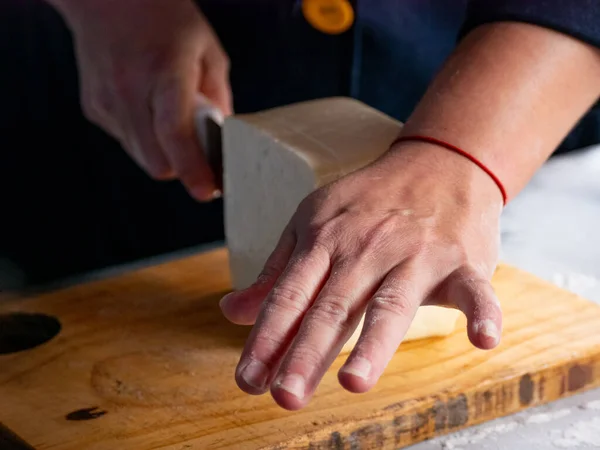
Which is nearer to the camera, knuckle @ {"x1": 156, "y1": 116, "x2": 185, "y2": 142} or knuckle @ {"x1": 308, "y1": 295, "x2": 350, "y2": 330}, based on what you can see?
knuckle @ {"x1": 308, "y1": 295, "x2": 350, "y2": 330}

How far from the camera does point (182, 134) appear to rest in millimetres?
1169

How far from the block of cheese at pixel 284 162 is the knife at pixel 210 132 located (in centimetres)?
7

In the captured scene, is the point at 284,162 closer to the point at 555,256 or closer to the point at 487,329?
the point at 487,329

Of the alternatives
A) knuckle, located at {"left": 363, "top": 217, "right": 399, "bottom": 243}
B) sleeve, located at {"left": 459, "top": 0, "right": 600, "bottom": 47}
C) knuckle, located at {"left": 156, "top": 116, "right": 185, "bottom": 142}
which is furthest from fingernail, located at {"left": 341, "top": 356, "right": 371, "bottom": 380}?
knuckle, located at {"left": 156, "top": 116, "right": 185, "bottom": 142}

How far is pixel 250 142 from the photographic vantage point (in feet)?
3.43

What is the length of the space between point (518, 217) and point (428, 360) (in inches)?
19.2

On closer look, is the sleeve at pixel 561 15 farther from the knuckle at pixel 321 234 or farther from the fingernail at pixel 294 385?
the fingernail at pixel 294 385

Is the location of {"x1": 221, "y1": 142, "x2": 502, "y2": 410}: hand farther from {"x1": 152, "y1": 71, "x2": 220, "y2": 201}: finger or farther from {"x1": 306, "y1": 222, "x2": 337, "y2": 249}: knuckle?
{"x1": 152, "y1": 71, "x2": 220, "y2": 201}: finger

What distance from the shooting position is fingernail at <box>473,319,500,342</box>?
26.6 inches

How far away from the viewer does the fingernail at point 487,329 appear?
0.68 meters

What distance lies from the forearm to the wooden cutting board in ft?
0.62

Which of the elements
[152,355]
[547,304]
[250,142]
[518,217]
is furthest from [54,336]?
[518,217]

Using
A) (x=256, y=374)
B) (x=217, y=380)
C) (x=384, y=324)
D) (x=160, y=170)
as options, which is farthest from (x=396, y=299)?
(x=160, y=170)

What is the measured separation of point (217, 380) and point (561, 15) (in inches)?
21.1
